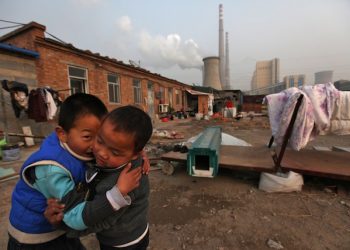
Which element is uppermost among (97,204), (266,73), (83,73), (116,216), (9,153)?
(266,73)

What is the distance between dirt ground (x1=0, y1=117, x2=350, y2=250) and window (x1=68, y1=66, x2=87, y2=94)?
5.27 m

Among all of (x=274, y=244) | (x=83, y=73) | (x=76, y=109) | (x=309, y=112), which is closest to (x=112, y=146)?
(x=76, y=109)

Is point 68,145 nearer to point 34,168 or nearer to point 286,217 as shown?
point 34,168

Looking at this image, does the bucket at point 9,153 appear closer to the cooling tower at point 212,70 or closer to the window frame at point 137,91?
the window frame at point 137,91

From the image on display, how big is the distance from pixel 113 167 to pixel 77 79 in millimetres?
8566

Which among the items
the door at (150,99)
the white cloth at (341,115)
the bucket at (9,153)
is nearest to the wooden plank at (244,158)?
the white cloth at (341,115)

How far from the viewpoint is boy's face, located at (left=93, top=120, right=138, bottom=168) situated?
0.89 m

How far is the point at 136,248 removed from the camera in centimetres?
112

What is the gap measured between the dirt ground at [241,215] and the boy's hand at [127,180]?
1.59 metres

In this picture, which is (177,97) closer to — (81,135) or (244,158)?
(244,158)

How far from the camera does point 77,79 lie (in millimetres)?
8305

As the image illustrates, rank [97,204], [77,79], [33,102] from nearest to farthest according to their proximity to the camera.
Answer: [97,204] → [33,102] → [77,79]

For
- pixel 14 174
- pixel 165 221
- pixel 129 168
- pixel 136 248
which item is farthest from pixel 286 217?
pixel 14 174

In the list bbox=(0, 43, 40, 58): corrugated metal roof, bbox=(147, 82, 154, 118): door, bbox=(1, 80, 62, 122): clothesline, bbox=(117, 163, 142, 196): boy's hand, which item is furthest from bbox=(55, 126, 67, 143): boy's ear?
bbox=(147, 82, 154, 118): door
